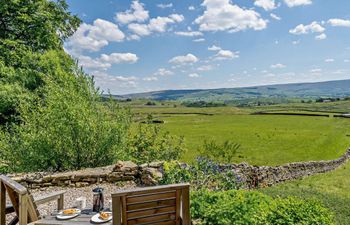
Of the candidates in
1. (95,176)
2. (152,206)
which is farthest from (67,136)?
(152,206)

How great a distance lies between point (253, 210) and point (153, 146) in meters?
7.99

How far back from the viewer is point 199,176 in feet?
27.6

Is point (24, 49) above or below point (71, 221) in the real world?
above

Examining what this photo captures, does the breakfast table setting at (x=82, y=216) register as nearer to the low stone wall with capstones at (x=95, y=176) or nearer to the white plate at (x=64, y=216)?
the white plate at (x=64, y=216)

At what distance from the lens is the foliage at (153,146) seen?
11680 millimetres

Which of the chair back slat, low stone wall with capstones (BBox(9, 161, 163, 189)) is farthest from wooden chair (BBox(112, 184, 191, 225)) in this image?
low stone wall with capstones (BBox(9, 161, 163, 189))

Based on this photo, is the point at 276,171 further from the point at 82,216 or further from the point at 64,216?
the point at 64,216

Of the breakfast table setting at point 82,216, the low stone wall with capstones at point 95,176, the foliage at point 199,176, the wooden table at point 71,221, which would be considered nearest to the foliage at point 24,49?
the low stone wall with capstones at point 95,176

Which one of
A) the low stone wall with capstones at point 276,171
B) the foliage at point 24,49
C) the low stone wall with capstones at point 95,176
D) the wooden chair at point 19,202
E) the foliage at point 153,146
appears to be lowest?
the low stone wall with capstones at point 276,171

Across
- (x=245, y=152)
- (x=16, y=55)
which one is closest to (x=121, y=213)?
(x=16, y=55)

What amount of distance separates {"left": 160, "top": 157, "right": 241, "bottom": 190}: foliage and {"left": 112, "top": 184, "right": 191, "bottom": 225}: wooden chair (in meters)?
4.04

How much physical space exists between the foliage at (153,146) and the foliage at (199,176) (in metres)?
2.76

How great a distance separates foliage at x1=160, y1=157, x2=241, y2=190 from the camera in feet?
26.0

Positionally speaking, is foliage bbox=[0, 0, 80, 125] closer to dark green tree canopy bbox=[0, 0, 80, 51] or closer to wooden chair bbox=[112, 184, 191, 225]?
dark green tree canopy bbox=[0, 0, 80, 51]
